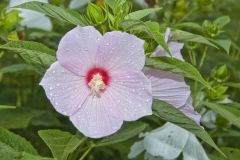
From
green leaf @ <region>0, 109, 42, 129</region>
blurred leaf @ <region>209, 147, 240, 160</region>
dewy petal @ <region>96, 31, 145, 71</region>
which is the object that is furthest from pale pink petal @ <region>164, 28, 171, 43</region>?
green leaf @ <region>0, 109, 42, 129</region>

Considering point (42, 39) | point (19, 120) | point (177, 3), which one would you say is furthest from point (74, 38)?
point (177, 3)

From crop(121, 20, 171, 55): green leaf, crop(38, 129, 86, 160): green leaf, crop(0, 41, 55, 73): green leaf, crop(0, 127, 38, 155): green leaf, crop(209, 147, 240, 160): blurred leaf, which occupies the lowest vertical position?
crop(209, 147, 240, 160): blurred leaf

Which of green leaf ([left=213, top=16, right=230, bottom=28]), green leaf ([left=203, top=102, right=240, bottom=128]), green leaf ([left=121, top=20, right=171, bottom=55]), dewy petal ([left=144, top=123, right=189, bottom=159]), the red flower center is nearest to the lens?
green leaf ([left=121, top=20, right=171, bottom=55])

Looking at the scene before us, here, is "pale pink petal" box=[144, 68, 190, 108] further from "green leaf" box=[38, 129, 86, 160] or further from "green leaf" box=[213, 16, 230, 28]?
"green leaf" box=[213, 16, 230, 28]

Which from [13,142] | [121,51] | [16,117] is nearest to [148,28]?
[121,51]

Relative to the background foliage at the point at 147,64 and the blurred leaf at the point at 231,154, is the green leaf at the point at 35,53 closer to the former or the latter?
the background foliage at the point at 147,64

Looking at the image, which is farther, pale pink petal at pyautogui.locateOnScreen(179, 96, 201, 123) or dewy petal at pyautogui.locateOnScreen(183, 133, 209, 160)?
dewy petal at pyautogui.locateOnScreen(183, 133, 209, 160)
